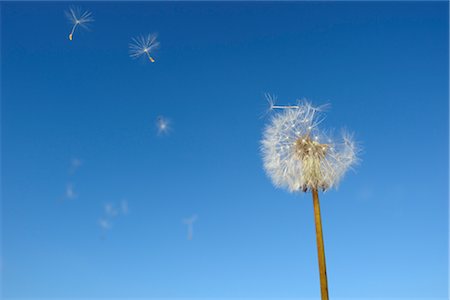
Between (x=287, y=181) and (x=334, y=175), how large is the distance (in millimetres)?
3061

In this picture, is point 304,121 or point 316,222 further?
point 304,121

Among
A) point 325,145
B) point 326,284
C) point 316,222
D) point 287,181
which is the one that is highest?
point 325,145

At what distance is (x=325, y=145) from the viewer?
34.9 metres

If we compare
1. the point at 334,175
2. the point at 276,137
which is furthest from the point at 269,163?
the point at 334,175

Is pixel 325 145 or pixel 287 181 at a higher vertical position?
pixel 325 145

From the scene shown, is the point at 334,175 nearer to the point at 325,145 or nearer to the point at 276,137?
the point at 325,145

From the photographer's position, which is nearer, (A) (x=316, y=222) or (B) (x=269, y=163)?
(A) (x=316, y=222)

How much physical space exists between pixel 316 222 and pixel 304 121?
22.9 ft

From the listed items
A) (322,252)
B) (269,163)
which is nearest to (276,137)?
(269,163)

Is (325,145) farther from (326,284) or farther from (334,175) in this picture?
(326,284)

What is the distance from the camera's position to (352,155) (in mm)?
35438

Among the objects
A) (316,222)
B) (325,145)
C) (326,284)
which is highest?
(325,145)

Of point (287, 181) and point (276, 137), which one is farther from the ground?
point (276, 137)

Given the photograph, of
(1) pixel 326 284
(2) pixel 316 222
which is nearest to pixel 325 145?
(2) pixel 316 222
